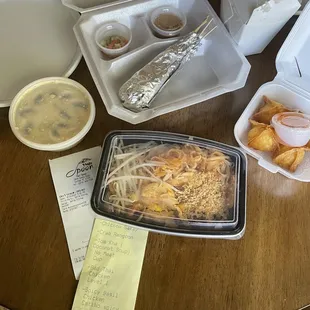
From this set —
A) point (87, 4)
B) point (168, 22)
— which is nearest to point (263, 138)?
point (168, 22)

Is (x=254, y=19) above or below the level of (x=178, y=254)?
above

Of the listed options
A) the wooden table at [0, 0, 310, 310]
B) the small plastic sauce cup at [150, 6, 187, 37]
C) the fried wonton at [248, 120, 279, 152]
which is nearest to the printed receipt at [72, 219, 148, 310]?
the wooden table at [0, 0, 310, 310]

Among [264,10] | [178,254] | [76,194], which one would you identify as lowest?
[178,254]

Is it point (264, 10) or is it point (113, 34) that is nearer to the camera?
point (264, 10)

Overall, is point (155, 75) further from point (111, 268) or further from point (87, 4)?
point (111, 268)

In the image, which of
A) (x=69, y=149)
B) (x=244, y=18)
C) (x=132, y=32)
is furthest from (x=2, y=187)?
(x=244, y=18)

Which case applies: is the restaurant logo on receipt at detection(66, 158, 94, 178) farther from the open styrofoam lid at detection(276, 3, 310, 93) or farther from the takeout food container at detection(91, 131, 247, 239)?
the open styrofoam lid at detection(276, 3, 310, 93)

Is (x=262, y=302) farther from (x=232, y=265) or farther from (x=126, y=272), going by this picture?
(x=126, y=272)
